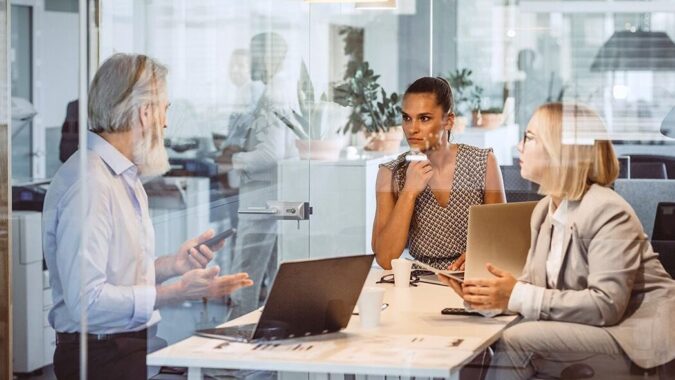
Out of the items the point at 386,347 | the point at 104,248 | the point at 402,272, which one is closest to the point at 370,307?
the point at 386,347

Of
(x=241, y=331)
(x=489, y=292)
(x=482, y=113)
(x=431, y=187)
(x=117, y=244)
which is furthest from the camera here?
(x=117, y=244)

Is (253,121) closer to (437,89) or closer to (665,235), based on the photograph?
(437,89)

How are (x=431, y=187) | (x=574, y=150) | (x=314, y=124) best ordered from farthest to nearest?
(x=314, y=124)
(x=431, y=187)
(x=574, y=150)

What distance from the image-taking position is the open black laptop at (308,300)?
9.43 ft

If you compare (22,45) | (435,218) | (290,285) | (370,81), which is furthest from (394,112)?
(22,45)

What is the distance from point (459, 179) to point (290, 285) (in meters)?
0.85

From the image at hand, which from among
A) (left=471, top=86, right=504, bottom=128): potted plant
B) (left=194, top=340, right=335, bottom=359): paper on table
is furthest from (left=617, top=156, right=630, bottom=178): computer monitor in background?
(left=194, top=340, right=335, bottom=359): paper on table

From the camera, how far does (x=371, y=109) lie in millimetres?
3588

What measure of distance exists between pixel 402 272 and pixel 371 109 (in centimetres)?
51

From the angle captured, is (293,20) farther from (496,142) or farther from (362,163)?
(496,142)

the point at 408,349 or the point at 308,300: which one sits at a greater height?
the point at 308,300

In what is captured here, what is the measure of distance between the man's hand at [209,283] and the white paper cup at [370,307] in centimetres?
89

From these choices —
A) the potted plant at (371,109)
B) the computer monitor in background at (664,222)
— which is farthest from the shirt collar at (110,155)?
the computer monitor in background at (664,222)

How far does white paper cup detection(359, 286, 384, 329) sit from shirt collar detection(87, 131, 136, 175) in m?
1.15
